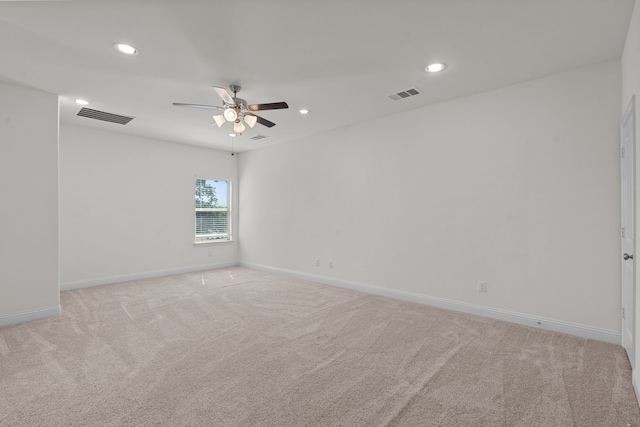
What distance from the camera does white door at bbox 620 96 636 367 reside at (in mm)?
2475

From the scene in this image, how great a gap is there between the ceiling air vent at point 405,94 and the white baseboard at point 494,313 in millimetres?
2630

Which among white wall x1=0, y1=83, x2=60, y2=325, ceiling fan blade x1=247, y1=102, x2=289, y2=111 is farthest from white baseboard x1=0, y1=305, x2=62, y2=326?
ceiling fan blade x1=247, y1=102, x2=289, y2=111

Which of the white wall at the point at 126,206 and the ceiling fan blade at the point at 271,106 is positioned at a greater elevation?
the ceiling fan blade at the point at 271,106

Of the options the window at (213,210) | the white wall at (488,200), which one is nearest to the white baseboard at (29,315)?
the window at (213,210)

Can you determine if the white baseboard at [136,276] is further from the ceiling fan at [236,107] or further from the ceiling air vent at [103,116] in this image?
the ceiling fan at [236,107]

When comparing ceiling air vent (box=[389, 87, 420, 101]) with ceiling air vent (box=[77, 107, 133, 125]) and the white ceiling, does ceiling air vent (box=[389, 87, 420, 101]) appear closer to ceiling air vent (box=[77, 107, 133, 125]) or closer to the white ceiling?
the white ceiling

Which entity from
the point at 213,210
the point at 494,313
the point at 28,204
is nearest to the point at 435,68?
the point at 494,313

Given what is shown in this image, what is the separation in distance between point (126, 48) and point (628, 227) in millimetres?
4565

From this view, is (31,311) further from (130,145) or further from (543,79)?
(543,79)

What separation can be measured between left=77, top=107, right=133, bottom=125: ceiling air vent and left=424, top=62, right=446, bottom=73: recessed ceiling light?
14.2 ft

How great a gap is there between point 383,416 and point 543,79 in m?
3.64

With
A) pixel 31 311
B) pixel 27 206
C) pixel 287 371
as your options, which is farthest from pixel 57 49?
pixel 287 371

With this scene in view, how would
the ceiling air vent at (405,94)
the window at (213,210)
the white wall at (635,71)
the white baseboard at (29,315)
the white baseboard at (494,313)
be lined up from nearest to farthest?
1. the white wall at (635,71)
2. the white baseboard at (494,313)
3. the white baseboard at (29,315)
4. the ceiling air vent at (405,94)
5. the window at (213,210)

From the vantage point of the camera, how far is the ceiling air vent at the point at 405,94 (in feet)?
12.3
